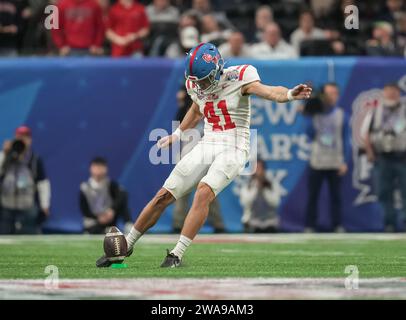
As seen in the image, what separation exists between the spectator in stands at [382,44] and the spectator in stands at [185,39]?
268 cm

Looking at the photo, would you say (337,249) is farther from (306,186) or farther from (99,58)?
(99,58)

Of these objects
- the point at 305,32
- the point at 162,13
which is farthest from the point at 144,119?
the point at 305,32

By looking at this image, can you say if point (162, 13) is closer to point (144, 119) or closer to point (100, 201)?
point (144, 119)

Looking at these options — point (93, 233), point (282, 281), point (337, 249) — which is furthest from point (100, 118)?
point (282, 281)

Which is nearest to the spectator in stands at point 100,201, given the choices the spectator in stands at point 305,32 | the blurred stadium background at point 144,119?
the blurred stadium background at point 144,119

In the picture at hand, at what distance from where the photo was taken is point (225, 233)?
15172 millimetres

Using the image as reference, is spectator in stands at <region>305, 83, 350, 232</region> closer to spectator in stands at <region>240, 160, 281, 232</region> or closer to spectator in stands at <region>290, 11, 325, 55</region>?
spectator in stands at <region>240, 160, 281, 232</region>

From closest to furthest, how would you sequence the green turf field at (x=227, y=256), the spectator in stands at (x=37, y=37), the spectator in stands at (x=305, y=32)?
the green turf field at (x=227, y=256) → the spectator in stands at (x=305, y=32) → the spectator in stands at (x=37, y=37)

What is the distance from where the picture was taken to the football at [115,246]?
9.16m

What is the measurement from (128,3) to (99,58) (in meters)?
1.30

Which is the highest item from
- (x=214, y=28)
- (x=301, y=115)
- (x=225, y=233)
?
(x=214, y=28)

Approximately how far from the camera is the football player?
9180 millimetres

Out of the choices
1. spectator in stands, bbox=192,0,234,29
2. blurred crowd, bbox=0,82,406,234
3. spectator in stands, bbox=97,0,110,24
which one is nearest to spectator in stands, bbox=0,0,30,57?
spectator in stands, bbox=97,0,110,24

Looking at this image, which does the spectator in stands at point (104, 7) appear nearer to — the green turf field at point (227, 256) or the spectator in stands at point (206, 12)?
the spectator in stands at point (206, 12)
